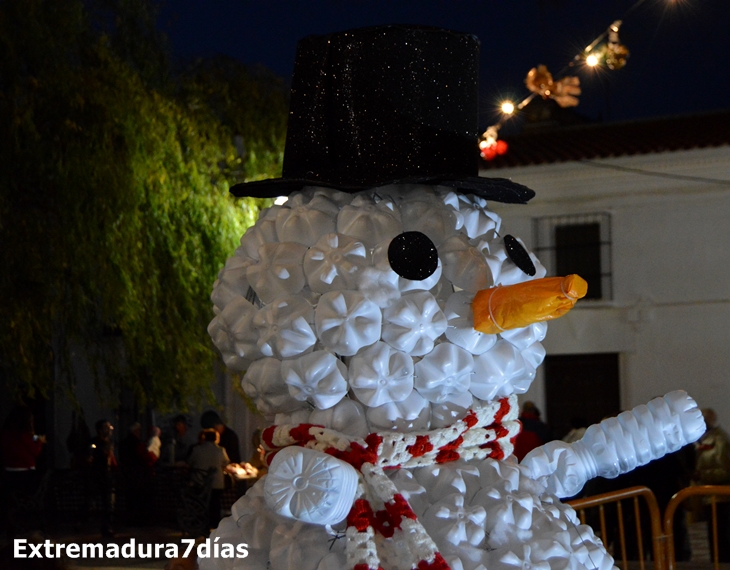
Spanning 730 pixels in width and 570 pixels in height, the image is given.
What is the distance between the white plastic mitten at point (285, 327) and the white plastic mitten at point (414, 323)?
178mm

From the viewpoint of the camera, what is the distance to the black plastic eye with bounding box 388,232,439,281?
2.17 meters

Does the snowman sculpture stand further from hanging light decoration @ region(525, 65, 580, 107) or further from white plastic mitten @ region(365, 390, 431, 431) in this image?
hanging light decoration @ region(525, 65, 580, 107)

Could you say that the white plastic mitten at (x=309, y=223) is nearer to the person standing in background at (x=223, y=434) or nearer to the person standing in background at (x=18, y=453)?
the person standing in background at (x=18, y=453)

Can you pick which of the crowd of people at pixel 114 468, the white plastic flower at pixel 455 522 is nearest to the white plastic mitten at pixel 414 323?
the white plastic flower at pixel 455 522

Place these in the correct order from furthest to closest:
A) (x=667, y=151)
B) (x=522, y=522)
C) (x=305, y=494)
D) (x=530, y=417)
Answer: (x=667, y=151), (x=530, y=417), (x=522, y=522), (x=305, y=494)

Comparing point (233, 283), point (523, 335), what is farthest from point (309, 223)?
point (523, 335)

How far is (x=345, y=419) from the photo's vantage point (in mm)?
2168

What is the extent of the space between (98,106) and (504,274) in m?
5.85

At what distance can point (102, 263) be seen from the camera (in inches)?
289

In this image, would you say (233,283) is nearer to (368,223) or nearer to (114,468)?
(368,223)

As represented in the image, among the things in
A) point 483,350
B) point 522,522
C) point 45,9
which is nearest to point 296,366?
point 483,350

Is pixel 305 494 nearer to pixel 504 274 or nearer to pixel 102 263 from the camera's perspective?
pixel 504 274

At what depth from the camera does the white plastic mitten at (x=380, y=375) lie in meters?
2.12

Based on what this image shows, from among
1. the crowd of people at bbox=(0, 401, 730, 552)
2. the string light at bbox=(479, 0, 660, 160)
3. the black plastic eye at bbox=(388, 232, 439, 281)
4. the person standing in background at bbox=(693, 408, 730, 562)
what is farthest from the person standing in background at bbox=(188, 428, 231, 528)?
the black plastic eye at bbox=(388, 232, 439, 281)
